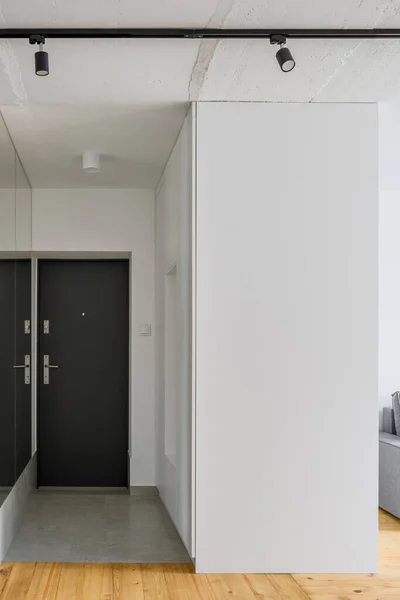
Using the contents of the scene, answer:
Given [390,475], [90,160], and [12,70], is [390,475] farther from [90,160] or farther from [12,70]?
[12,70]

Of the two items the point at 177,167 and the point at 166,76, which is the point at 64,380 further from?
the point at 166,76

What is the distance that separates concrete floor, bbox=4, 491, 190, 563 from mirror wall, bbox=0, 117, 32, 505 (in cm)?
36

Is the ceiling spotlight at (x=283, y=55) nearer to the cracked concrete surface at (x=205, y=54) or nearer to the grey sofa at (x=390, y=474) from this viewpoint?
the cracked concrete surface at (x=205, y=54)

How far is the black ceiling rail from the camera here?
10.4 ft

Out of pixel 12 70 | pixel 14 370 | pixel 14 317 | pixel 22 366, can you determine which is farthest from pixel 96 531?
pixel 12 70

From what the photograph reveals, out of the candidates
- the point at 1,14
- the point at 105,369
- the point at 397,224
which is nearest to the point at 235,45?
the point at 1,14

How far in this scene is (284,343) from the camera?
4125 mm

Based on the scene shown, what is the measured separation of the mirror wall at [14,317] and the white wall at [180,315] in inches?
40.5

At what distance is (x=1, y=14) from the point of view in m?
3.02

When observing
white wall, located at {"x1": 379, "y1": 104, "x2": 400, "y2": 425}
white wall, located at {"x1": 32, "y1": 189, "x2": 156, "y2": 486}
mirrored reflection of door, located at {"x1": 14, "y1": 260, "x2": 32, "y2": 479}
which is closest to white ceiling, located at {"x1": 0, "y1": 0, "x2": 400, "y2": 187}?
mirrored reflection of door, located at {"x1": 14, "y1": 260, "x2": 32, "y2": 479}

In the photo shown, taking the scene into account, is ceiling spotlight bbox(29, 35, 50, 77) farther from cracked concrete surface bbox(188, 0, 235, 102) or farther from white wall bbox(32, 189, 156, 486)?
white wall bbox(32, 189, 156, 486)

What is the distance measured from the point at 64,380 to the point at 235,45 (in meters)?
4.10

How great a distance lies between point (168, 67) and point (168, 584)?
2.58 m

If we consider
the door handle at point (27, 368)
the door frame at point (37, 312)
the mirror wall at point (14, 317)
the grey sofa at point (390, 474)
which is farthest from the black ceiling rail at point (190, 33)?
the door frame at point (37, 312)
